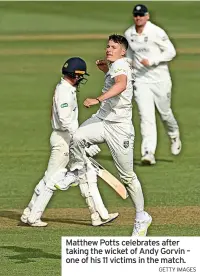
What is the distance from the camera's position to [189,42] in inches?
1667

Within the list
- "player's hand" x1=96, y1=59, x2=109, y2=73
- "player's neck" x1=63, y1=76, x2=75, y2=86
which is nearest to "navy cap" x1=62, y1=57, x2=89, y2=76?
"player's neck" x1=63, y1=76, x2=75, y2=86

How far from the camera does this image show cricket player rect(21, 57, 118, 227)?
13523 mm

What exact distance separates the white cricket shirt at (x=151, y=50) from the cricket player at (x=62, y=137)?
487 centimetres

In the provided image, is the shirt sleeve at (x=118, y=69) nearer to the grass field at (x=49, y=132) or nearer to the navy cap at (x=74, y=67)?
the navy cap at (x=74, y=67)

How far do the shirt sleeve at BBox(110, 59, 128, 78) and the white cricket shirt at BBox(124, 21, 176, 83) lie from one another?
5.88 m

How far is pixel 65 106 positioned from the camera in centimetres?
1350

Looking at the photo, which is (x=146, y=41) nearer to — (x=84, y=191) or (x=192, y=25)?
(x=84, y=191)

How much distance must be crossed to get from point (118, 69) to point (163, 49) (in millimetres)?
6083

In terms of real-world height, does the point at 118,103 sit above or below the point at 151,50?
below

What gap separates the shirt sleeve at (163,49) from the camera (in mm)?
18422

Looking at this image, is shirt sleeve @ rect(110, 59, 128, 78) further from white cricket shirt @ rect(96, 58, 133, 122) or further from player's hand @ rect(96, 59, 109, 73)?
player's hand @ rect(96, 59, 109, 73)

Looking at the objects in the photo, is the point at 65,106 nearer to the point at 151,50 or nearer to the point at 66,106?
the point at 66,106
